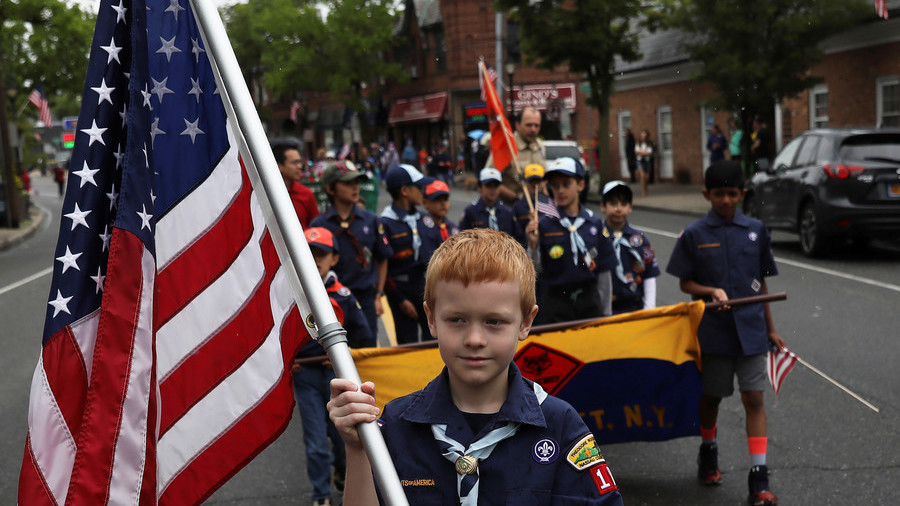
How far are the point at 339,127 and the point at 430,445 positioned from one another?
242ft

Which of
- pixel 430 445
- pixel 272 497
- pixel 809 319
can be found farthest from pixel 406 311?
pixel 430 445

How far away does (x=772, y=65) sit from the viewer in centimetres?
1917

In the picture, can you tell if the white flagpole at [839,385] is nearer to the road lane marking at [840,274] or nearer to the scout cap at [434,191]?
the scout cap at [434,191]

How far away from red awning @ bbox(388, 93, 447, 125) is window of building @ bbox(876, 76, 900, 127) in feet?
116

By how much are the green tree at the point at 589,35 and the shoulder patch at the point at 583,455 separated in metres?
26.4

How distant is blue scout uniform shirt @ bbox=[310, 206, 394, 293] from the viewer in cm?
666

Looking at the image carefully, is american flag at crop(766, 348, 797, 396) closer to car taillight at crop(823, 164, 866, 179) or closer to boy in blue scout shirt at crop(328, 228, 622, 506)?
boy in blue scout shirt at crop(328, 228, 622, 506)

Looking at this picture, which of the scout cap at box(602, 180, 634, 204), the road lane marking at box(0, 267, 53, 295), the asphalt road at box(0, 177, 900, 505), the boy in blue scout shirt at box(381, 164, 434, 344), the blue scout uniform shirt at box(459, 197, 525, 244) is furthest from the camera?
the road lane marking at box(0, 267, 53, 295)

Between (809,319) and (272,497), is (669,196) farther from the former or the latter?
(272,497)

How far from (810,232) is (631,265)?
915 centimetres

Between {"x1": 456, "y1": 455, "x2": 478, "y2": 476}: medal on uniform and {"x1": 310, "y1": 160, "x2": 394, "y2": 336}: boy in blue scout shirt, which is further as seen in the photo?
{"x1": 310, "y1": 160, "x2": 394, "y2": 336}: boy in blue scout shirt

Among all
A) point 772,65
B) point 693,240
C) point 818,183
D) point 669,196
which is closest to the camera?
point 693,240

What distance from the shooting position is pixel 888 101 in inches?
885

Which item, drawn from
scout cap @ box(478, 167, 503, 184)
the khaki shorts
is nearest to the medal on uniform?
the khaki shorts
